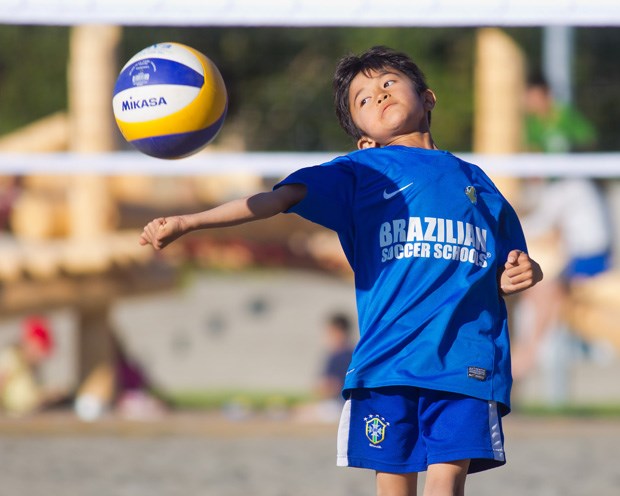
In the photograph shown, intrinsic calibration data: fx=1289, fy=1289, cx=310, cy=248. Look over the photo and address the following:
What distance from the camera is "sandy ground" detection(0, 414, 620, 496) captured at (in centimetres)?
553

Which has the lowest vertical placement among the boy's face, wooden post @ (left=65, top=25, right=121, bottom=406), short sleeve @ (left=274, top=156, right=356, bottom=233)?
short sleeve @ (left=274, top=156, right=356, bottom=233)

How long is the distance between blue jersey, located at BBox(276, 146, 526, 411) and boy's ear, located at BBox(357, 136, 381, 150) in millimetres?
99

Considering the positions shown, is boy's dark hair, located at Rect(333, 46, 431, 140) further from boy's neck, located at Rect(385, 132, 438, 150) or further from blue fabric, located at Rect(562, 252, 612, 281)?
blue fabric, located at Rect(562, 252, 612, 281)

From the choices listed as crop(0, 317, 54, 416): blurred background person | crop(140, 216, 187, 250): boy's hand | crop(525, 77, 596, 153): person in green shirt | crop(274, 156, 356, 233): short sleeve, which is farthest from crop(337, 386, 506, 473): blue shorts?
crop(0, 317, 54, 416): blurred background person

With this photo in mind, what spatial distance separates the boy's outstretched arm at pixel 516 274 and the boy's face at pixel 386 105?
39 centimetres

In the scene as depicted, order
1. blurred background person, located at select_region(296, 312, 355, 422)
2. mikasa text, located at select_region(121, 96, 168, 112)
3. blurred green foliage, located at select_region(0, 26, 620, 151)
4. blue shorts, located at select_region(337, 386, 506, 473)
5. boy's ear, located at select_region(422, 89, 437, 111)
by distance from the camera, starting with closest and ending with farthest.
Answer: blue shorts, located at select_region(337, 386, 506, 473)
boy's ear, located at select_region(422, 89, 437, 111)
mikasa text, located at select_region(121, 96, 168, 112)
blurred background person, located at select_region(296, 312, 355, 422)
blurred green foliage, located at select_region(0, 26, 620, 151)

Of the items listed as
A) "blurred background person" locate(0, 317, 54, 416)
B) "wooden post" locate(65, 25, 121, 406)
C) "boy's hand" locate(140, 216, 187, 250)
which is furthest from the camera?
"blurred background person" locate(0, 317, 54, 416)

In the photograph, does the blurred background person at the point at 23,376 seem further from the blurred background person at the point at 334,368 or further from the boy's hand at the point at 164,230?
the boy's hand at the point at 164,230

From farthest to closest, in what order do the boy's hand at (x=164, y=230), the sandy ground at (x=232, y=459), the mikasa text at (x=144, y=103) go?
1. the sandy ground at (x=232, y=459)
2. the mikasa text at (x=144, y=103)
3. the boy's hand at (x=164, y=230)

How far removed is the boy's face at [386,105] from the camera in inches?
121

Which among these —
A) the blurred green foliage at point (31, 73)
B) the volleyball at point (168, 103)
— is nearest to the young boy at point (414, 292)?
the volleyball at point (168, 103)

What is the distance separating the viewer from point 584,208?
8.82 meters

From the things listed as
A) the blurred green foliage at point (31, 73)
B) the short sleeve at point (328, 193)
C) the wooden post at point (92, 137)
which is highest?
the blurred green foliage at point (31, 73)

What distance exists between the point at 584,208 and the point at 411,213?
607 centimetres
